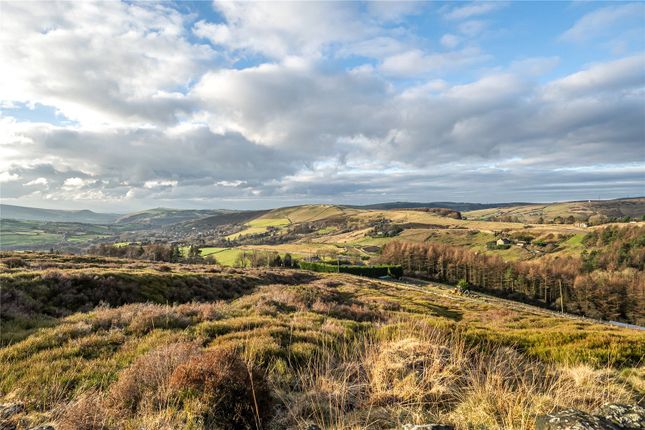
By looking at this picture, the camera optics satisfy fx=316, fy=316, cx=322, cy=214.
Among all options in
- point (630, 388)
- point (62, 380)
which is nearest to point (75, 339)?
point (62, 380)

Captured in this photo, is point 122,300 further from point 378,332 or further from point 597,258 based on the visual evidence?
point 597,258

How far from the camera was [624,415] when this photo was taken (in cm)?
466

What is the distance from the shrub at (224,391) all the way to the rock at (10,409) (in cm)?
224

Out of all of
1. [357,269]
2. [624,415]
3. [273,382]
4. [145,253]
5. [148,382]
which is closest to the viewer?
[624,415]

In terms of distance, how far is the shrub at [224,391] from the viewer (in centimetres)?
492

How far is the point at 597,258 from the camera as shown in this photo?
122812 mm

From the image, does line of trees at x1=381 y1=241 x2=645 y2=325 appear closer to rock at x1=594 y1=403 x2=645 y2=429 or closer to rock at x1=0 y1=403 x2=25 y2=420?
rock at x1=594 y1=403 x2=645 y2=429

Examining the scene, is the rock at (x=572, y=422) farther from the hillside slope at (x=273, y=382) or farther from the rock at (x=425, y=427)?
the rock at (x=425, y=427)

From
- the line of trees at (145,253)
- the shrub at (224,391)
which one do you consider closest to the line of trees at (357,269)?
the line of trees at (145,253)

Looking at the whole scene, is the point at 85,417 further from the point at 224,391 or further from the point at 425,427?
the point at 425,427

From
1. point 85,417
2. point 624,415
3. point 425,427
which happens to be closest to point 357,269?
point 624,415

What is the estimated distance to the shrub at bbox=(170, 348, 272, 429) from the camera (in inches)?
194

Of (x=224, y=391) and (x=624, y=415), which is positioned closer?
(x=624, y=415)

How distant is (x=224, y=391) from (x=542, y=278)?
390ft
